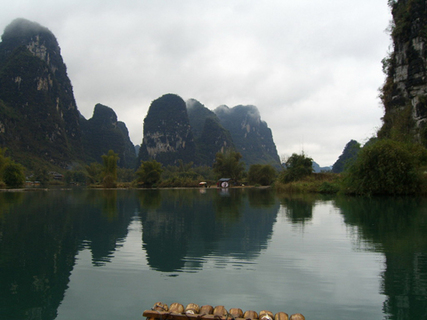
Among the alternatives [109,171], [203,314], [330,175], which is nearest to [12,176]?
[109,171]

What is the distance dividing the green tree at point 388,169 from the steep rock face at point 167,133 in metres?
125

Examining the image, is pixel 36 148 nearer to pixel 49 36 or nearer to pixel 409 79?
pixel 49 36

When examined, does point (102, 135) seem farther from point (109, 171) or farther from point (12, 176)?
point (12, 176)

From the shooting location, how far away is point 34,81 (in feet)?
427

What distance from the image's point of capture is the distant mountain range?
117 metres

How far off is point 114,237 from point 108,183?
5883 centimetres

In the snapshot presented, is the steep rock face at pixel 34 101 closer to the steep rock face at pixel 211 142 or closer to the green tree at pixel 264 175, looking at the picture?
the steep rock face at pixel 211 142

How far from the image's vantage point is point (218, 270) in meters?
6.04

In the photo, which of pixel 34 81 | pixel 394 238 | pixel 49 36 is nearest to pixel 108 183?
pixel 394 238

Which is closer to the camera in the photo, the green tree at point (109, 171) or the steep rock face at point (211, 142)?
the green tree at point (109, 171)

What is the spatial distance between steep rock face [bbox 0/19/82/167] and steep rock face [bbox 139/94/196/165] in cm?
3104

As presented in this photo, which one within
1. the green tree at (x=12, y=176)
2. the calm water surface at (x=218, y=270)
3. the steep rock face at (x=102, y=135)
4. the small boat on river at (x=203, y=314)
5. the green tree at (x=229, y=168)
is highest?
the steep rock face at (x=102, y=135)

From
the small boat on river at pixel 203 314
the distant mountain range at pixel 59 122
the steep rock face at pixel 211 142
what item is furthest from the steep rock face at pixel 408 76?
the steep rock face at pixel 211 142

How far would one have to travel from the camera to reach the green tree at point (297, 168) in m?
39.9
